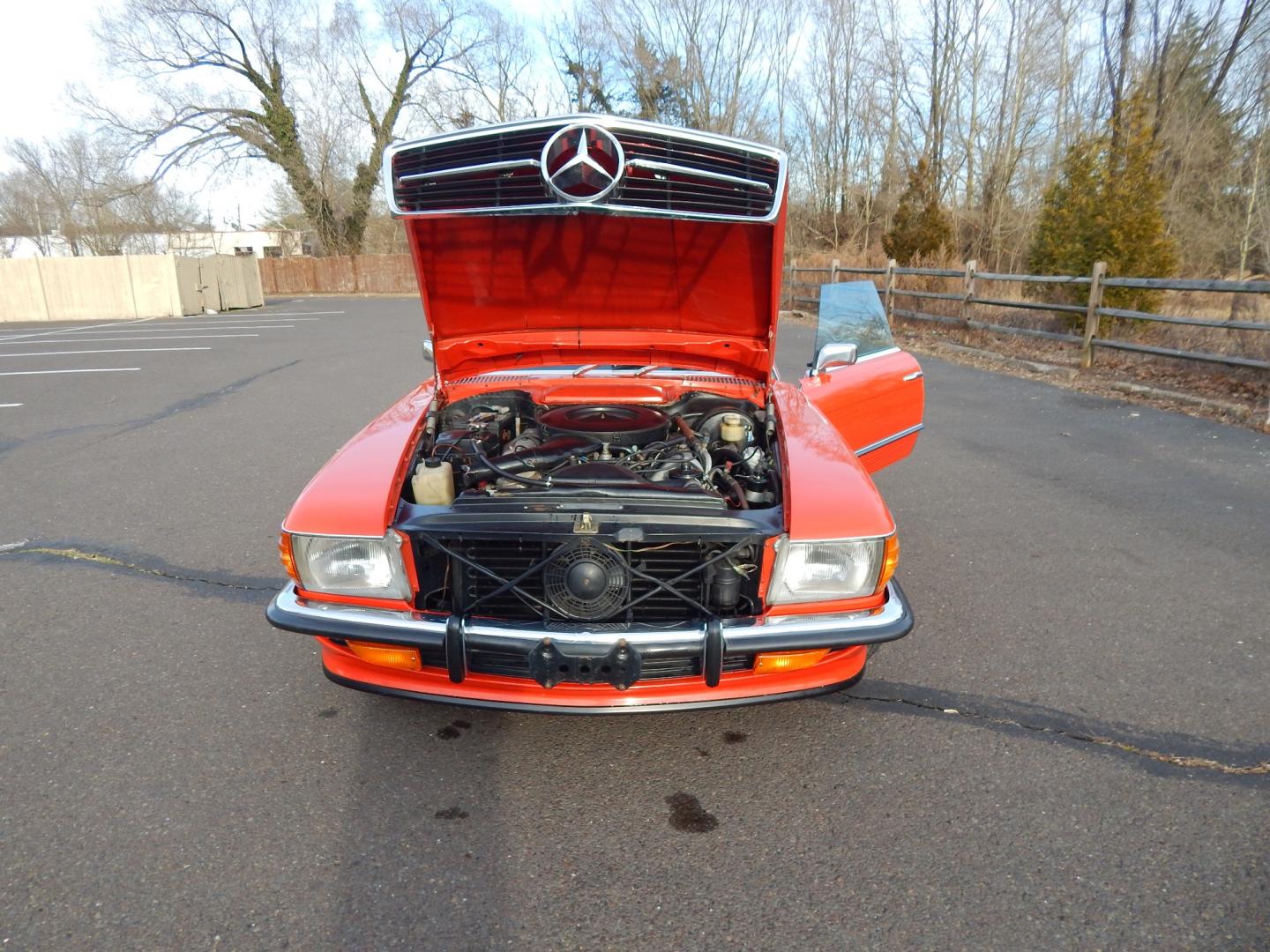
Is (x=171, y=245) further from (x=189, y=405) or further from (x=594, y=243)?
(x=594, y=243)

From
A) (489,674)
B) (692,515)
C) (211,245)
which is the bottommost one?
(489,674)

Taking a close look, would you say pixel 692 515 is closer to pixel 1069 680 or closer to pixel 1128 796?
pixel 1128 796

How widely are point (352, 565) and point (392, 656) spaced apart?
1.02 ft

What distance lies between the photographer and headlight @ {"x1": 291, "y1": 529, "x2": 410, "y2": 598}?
2.36 m

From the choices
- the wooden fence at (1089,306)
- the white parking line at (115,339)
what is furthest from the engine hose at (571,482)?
the white parking line at (115,339)

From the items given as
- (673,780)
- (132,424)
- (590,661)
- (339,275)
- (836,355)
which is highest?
(339,275)

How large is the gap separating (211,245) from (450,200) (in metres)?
58.3

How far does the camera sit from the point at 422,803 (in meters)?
2.27

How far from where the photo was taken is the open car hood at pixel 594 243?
105 inches

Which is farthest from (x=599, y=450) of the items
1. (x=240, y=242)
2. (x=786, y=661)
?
(x=240, y=242)

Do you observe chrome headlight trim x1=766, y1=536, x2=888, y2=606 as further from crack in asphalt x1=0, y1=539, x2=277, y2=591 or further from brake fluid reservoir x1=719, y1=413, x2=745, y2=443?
crack in asphalt x1=0, y1=539, x2=277, y2=591

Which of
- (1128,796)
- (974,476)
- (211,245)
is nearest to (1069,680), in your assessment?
(1128,796)

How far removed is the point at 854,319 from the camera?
14.6 feet

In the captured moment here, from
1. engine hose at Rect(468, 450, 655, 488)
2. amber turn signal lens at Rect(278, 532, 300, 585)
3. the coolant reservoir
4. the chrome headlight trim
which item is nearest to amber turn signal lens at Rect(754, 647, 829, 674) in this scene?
the chrome headlight trim
